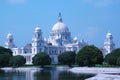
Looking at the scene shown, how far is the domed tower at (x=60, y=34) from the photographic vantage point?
473 ft

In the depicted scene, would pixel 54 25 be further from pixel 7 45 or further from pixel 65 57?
pixel 65 57

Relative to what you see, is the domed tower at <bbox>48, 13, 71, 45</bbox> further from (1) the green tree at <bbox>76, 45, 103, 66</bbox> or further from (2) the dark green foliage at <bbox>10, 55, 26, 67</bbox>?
(1) the green tree at <bbox>76, 45, 103, 66</bbox>

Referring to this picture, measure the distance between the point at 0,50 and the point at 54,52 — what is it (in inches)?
1483

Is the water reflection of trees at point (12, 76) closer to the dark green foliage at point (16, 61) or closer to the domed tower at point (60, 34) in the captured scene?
the dark green foliage at point (16, 61)

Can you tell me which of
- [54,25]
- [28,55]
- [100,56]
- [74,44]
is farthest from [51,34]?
[100,56]

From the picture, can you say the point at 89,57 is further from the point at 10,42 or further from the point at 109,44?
the point at 10,42

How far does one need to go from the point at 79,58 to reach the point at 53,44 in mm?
62736

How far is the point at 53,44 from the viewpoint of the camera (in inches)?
5551

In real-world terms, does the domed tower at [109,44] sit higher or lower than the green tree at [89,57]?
higher

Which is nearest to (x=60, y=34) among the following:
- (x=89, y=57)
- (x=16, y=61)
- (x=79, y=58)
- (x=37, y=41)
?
(x=37, y=41)

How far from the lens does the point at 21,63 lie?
Answer: 9469 centimetres

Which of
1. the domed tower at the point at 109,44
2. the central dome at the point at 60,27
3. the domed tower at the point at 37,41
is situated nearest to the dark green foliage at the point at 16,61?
the domed tower at the point at 37,41

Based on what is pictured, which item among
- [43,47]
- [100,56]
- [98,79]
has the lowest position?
[98,79]

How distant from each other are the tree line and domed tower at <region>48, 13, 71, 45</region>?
44662 millimetres
